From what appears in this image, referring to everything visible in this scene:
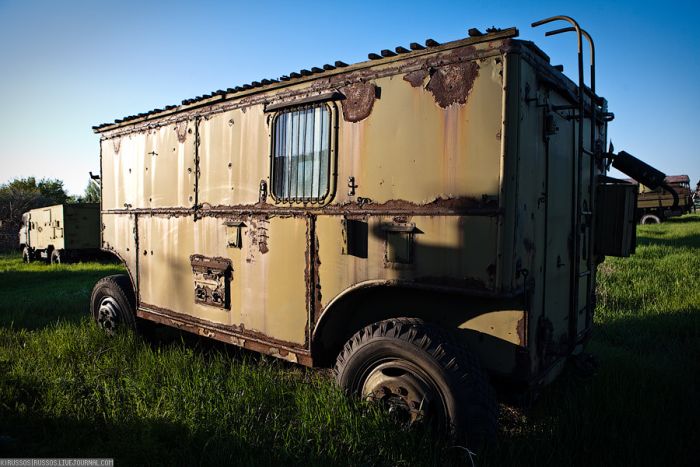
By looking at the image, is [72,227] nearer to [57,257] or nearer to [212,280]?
[57,257]

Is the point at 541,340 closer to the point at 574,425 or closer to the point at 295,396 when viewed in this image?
the point at 574,425

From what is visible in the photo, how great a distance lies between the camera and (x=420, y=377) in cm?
292

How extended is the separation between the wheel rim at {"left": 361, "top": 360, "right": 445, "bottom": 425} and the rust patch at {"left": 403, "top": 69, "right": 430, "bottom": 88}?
183 cm

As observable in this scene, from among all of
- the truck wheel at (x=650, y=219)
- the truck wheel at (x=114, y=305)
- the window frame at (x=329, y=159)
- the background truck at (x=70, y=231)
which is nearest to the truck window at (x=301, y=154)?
the window frame at (x=329, y=159)

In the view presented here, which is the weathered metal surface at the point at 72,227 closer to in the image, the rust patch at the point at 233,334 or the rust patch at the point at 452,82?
the rust patch at the point at 233,334

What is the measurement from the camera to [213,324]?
443cm

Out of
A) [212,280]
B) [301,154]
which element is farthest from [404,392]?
[212,280]

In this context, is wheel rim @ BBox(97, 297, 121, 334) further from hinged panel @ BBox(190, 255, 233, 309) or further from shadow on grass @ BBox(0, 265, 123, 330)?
hinged panel @ BBox(190, 255, 233, 309)

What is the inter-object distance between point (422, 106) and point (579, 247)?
1723mm

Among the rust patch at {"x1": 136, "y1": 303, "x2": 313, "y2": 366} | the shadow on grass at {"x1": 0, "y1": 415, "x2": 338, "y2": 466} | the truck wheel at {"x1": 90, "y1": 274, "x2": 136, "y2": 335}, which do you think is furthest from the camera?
the truck wheel at {"x1": 90, "y1": 274, "x2": 136, "y2": 335}

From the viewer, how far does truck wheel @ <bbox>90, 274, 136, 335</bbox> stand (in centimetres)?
560

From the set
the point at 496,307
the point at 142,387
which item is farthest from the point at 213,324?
the point at 496,307

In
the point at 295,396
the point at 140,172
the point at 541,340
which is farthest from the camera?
the point at 140,172

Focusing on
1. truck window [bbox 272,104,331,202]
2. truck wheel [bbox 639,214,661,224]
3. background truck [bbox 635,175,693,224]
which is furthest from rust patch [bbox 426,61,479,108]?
truck wheel [bbox 639,214,661,224]
